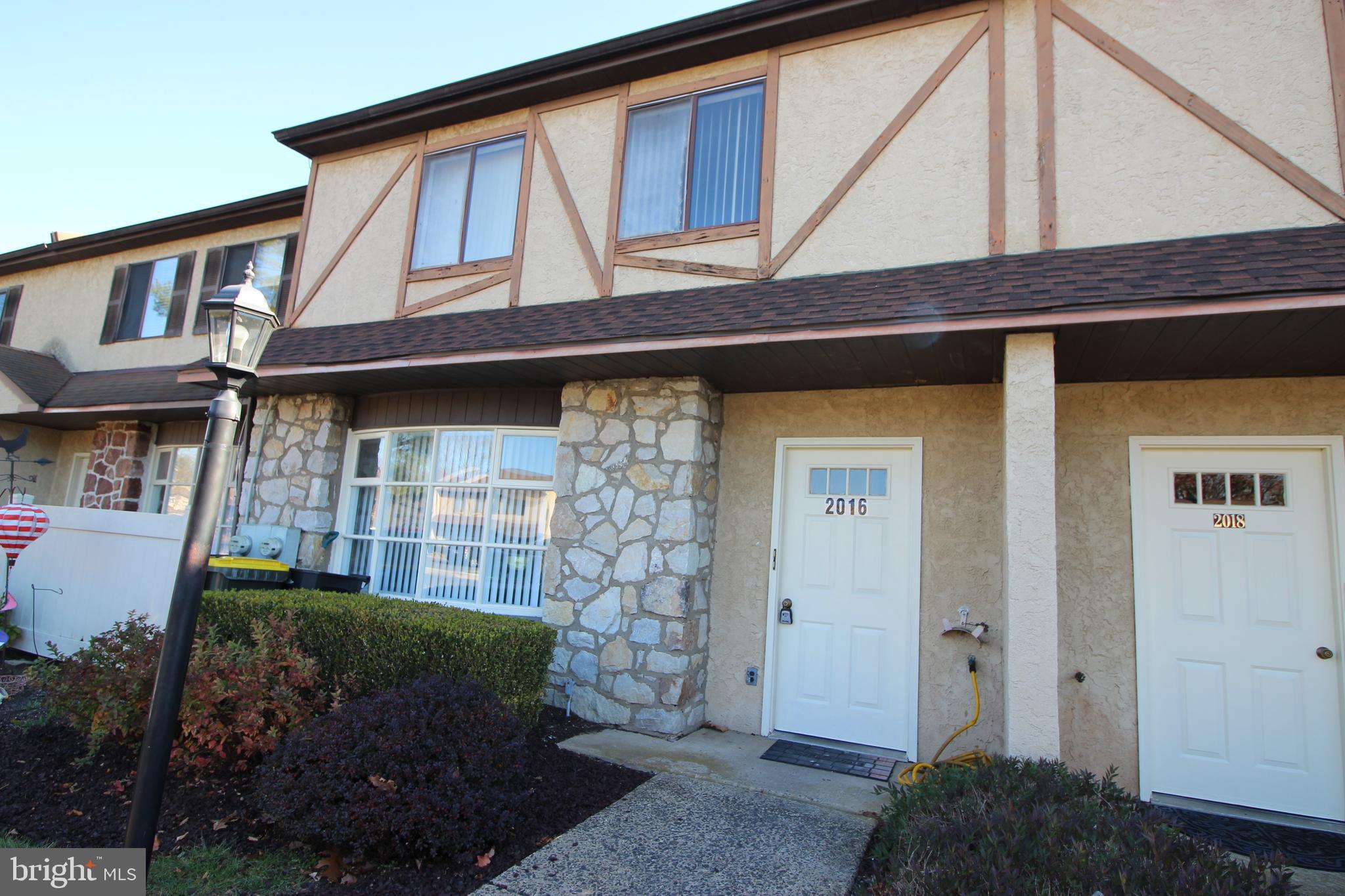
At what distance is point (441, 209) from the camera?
709 cm

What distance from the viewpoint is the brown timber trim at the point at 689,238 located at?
5621 millimetres

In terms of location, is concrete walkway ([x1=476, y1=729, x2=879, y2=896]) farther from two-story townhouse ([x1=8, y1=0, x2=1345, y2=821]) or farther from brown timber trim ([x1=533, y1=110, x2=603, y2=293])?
brown timber trim ([x1=533, y1=110, x2=603, y2=293])

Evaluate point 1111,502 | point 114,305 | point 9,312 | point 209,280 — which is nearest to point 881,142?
point 1111,502

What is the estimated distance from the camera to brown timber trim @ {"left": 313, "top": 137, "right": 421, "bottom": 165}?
7.37m

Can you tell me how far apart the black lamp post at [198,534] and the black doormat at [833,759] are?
3.66 meters

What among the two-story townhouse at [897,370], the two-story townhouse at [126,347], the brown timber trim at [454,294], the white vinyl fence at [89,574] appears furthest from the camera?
the two-story townhouse at [126,347]

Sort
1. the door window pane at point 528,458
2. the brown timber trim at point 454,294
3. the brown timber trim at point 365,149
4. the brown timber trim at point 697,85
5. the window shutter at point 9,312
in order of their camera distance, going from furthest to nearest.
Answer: the window shutter at point 9,312 < the brown timber trim at point 365,149 < the door window pane at point 528,458 < the brown timber trim at point 454,294 < the brown timber trim at point 697,85

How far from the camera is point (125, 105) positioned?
7461 mm

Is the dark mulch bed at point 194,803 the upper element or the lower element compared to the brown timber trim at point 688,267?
lower

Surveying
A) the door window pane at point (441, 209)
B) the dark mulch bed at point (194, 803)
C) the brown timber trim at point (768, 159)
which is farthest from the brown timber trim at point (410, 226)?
the dark mulch bed at point (194, 803)

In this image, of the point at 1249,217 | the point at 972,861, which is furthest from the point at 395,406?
the point at 1249,217

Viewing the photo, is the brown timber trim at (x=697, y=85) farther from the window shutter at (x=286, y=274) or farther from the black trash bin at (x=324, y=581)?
the window shutter at (x=286, y=274)

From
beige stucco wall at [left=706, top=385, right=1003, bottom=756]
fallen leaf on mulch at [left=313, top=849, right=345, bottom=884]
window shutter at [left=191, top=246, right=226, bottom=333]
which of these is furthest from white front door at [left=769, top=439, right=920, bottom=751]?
window shutter at [left=191, top=246, right=226, bottom=333]

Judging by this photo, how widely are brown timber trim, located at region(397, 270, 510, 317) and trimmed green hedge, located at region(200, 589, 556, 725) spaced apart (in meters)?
2.86
